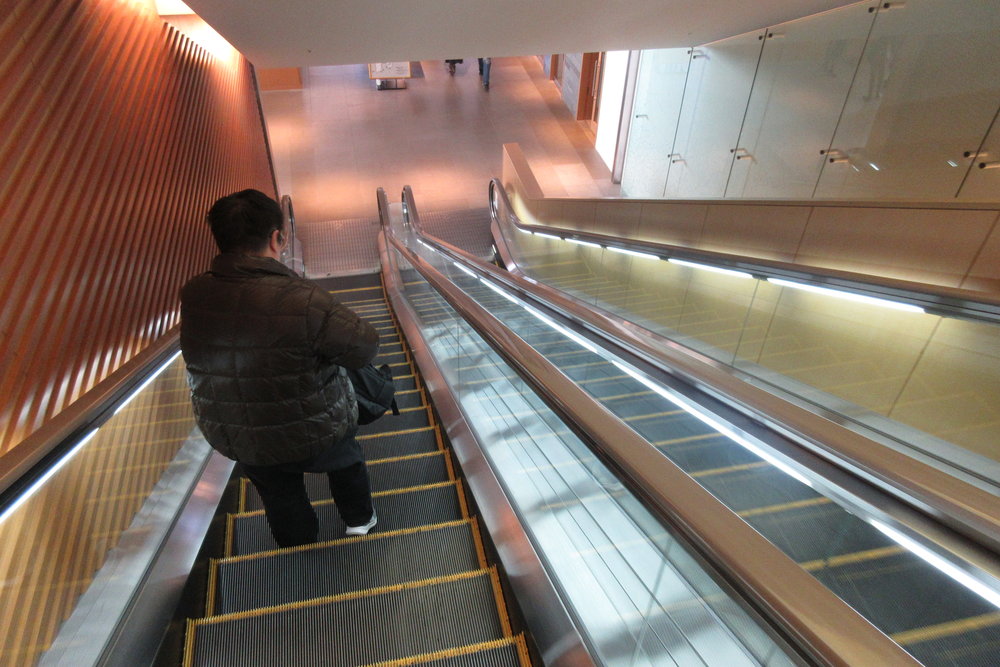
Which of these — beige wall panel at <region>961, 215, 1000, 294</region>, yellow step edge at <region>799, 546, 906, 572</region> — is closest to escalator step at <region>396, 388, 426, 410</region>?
yellow step edge at <region>799, 546, 906, 572</region>

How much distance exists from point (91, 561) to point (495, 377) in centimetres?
158

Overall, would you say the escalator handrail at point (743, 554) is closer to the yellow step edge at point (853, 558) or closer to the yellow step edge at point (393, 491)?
the yellow step edge at point (853, 558)

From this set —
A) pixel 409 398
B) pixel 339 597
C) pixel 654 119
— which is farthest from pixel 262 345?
pixel 654 119

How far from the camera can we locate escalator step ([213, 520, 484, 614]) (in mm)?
1928

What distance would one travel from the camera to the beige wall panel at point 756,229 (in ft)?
11.9

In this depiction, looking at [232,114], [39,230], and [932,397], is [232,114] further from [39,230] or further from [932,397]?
[932,397]

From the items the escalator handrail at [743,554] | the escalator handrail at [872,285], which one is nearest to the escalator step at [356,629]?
the escalator handrail at [743,554]

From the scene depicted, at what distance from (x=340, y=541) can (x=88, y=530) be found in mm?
833

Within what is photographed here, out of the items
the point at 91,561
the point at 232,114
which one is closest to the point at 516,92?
the point at 232,114

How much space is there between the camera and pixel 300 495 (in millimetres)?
1965

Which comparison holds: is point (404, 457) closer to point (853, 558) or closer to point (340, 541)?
point (340, 541)

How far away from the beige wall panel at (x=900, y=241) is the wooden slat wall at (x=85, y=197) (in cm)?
423

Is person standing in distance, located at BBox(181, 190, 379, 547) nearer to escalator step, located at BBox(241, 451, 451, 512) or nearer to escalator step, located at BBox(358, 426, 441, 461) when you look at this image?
escalator step, located at BBox(241, 451, 451, 512)

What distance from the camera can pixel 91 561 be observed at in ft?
5.16
